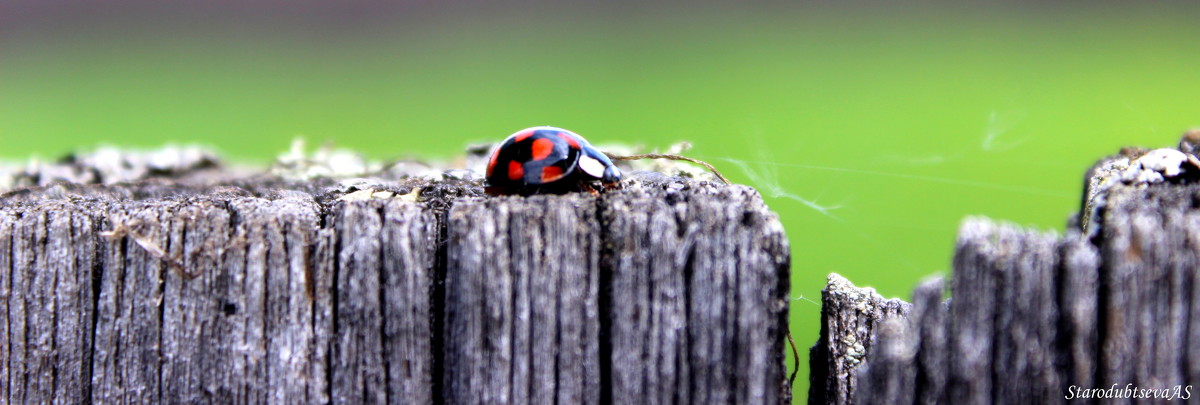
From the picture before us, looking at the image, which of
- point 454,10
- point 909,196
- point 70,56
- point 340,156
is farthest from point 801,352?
point 70,56

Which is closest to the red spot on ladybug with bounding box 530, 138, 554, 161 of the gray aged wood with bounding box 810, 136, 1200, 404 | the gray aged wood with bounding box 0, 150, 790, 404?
the gray aged wood with bounding box 0, 150, 790, 404

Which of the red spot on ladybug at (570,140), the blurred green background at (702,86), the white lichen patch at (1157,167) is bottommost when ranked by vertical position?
the white lichen patch at (1157,167)

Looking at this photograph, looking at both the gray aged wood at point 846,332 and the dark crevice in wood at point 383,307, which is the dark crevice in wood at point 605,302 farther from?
the gray aged wood at point 846,332

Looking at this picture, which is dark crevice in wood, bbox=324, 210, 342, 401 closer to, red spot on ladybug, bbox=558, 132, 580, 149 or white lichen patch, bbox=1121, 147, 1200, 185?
red spot on ladybug, bbox=558, 132, 580, 149

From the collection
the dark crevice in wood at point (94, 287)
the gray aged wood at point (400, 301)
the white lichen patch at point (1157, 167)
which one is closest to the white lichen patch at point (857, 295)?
the gray aged wood at point (400, 301)

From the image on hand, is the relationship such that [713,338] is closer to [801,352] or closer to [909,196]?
[801,352]

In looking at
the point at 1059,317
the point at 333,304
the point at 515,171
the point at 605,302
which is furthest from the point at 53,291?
the point at 1059,317
